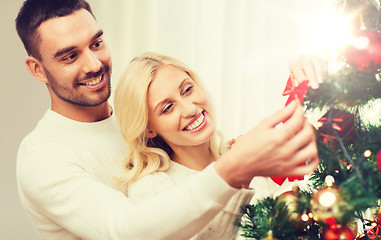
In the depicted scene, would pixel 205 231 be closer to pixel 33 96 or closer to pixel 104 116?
pixel 104 116

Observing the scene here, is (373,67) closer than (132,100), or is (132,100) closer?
(373,67)

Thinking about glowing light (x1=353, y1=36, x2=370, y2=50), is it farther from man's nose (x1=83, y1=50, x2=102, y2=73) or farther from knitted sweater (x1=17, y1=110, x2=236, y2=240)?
man's nose (x1=83, y1=50, x2=102, y2=73)

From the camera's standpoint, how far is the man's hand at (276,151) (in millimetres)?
649

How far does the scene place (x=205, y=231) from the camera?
109cm

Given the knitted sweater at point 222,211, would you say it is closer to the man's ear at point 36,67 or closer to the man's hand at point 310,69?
the man's hand at point 310,69

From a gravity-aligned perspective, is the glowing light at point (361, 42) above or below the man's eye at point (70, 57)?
above

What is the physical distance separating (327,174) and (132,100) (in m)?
0.59

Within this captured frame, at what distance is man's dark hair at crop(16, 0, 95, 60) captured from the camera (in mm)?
1289

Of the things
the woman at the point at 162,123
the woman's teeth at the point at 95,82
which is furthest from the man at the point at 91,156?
the woman at the point at 162,123

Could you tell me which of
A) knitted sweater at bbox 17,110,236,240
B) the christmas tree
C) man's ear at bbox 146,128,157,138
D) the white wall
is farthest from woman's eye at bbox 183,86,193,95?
the white wall

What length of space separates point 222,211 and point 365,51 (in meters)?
0.54

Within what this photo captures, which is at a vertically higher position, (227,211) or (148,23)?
(148,23)

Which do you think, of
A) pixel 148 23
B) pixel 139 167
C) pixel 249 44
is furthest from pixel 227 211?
pixel 148 23

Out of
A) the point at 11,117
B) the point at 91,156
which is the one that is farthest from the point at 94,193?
the point at 11,117
